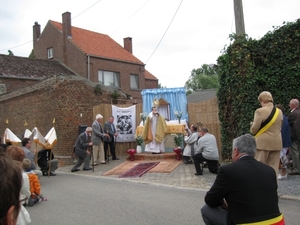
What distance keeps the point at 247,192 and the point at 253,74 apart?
822cm

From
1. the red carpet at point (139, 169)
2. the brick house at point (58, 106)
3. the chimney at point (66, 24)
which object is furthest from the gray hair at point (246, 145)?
the chimney at point (66, 24)

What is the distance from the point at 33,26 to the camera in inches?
1373

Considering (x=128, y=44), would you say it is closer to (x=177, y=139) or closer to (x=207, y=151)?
(x=177, y=139)

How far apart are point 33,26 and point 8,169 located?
35.9 meters

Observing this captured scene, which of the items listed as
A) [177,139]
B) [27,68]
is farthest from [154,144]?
[27,68]

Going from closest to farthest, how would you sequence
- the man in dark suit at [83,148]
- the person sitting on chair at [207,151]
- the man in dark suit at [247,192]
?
the man in dark suit at [247,192], the person sitting on chair at [207,151], the man in dark suit at [83,148]

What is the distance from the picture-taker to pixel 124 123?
16609 millimetres

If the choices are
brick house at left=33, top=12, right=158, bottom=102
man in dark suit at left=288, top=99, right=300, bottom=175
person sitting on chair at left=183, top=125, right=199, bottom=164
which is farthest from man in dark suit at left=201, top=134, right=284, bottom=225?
brick house at left=33, top=12, right=158, bottom=102

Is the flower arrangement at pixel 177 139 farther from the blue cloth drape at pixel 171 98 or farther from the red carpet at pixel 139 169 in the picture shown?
the blue cloth drape at pixel 171 98

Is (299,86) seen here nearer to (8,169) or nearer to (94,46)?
(8,169)

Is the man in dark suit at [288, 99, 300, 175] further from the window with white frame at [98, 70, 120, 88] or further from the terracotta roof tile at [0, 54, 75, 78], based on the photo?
the window with white frame at [98, 70, 120, 88]

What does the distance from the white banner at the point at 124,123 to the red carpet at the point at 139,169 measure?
3516 millimetres

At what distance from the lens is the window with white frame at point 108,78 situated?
96.6ft

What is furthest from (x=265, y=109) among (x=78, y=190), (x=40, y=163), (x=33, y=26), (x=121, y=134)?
(x=33, y=26)
